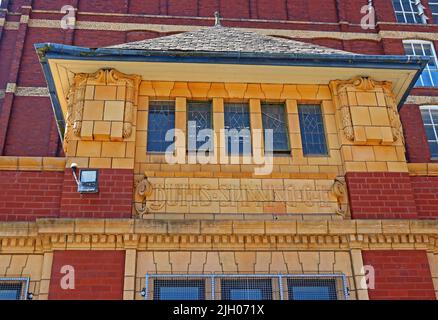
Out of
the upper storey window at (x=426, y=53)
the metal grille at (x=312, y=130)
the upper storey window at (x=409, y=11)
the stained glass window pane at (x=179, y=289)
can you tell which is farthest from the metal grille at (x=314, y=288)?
the upper storey window at (x=409, y=11)

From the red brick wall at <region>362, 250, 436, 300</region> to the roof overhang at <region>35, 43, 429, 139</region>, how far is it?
410 centimetres

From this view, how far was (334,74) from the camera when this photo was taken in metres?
11.3

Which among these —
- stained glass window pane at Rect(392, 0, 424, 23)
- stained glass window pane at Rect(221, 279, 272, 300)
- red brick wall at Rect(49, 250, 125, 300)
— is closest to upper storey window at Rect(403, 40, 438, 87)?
stained glass window pane at Rect(392, 0, 424, 23)

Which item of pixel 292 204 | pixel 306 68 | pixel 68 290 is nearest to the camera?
pixel 68 290

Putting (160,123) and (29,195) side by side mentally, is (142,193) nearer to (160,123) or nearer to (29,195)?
(160,123)

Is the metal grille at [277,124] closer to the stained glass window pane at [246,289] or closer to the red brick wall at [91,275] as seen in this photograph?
the stained glass window pane at [246,289]

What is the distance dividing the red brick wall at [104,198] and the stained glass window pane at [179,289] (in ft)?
4.98

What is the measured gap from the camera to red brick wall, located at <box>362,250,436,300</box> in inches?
367

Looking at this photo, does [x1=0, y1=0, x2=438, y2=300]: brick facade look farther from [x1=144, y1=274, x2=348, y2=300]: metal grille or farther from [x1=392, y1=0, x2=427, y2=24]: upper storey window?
[x1=392, y1=0, x2=427, y2=24]: upper storey window

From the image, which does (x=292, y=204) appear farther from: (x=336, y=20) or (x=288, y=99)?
(x=336, y=20)

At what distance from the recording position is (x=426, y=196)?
10836 millimetres

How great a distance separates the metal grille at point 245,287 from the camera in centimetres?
915
